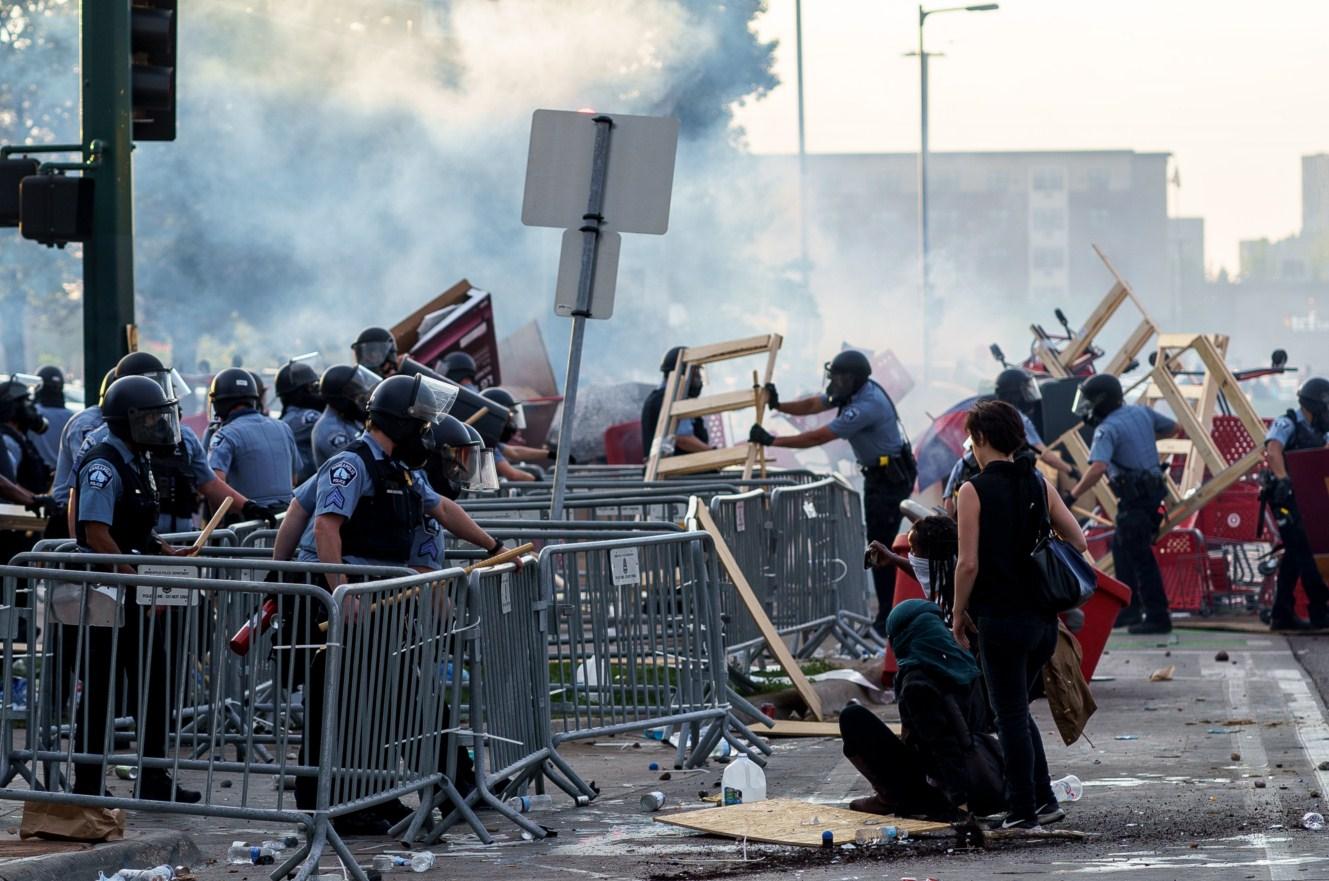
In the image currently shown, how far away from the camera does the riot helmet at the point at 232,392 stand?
11.0 meters

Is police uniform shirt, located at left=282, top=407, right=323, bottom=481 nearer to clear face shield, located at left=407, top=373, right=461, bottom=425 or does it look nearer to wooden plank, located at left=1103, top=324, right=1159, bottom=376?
clear face shield, located at left=407, top=373, right=461, bottom=425

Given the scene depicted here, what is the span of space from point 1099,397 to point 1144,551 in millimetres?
1186

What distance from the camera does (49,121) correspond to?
141ft

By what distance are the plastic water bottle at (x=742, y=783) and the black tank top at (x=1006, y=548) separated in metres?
1.16

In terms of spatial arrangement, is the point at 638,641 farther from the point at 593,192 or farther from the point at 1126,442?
the point at 1126,442

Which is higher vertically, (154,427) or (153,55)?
(153,55)

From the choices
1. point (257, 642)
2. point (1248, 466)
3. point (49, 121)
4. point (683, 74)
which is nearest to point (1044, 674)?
→ point (257, 642)

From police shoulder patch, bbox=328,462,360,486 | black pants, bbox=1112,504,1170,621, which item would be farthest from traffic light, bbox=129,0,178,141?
black pants, bbox=1112,504,1170,621

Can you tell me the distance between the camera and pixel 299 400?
40.9 ft

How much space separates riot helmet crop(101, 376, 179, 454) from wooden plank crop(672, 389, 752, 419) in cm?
586

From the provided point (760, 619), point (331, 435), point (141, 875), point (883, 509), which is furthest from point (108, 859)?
point (883, 509)

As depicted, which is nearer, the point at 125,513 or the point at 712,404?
the point at 125,513

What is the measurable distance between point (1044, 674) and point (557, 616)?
6.49 feet

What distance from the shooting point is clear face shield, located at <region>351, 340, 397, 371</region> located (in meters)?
13.1
